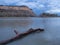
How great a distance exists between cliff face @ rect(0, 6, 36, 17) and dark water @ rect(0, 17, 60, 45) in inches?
1.8

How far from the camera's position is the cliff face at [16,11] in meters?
2.09

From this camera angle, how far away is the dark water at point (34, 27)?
2.04m

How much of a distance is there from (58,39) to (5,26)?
598 millimetres

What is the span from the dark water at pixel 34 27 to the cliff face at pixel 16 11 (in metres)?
0.04

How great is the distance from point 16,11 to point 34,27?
27 cm

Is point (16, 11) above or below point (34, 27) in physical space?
above

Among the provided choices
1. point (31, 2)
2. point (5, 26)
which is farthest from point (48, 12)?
point (5, 26)

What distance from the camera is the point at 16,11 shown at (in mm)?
2111

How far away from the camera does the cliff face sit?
2090mm

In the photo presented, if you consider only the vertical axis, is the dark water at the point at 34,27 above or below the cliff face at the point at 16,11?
below

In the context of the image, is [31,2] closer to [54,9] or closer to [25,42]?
[54,9]

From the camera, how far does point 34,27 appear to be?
209 centimetres

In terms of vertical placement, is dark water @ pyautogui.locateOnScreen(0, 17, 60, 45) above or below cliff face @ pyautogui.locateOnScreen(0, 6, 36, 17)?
below

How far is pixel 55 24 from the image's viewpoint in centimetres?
210
